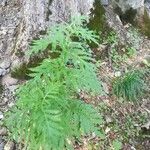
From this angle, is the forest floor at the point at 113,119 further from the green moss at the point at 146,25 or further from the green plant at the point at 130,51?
the green moss at the point at 146,25

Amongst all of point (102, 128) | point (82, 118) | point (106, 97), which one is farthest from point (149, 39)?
point (82, 118)

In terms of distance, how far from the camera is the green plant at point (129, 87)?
5.29m

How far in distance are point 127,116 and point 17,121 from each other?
2085mm

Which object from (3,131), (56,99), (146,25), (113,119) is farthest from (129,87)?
(56,99)

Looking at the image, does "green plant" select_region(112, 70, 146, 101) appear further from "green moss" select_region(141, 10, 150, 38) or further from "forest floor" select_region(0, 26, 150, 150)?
"green moss" select_region(141, 10, 150, 38)

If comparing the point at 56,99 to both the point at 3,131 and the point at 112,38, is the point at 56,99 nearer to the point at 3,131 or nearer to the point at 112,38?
the point at 3,131

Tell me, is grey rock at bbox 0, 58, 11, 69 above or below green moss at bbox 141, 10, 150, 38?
below

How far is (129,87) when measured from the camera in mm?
5312

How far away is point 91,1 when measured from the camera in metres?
5.98

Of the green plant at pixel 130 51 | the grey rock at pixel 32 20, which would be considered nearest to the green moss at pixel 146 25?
the green plant at pixel 130 51

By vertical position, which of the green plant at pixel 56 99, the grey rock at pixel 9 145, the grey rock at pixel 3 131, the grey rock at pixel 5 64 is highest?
the green plant at pixel 56 99

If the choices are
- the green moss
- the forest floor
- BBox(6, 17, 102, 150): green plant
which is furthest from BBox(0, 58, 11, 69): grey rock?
the green moss

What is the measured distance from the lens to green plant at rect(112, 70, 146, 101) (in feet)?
17.3

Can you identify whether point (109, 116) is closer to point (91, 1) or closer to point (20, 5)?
point (91, 1)
